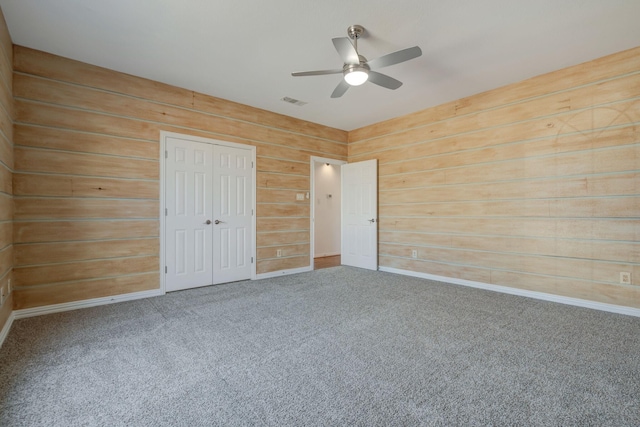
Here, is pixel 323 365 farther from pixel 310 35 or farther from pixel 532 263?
pixel 532 263

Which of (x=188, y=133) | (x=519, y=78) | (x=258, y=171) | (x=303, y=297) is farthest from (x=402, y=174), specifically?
(x=188, y=133)

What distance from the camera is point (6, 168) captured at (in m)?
2.66

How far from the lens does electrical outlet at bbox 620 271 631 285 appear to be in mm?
3092

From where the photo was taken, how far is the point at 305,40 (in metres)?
2.89

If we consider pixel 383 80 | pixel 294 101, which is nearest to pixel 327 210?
pixel 294 101

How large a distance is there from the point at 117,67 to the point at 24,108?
1.01 metres

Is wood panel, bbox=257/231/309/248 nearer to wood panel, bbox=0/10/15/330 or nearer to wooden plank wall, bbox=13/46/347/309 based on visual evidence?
wooden plank wall, bbox=13/46/347/309

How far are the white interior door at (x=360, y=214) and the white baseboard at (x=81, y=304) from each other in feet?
11.1

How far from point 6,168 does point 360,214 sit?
477 cm

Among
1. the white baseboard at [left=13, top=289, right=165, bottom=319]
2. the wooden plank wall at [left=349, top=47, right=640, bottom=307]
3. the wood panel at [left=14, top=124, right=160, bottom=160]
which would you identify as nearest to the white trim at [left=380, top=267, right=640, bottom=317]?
the wooden plank wall at [left=349, top=47, right=640, bottom=307]

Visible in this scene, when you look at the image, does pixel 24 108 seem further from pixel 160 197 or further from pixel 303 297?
pixel 303 297

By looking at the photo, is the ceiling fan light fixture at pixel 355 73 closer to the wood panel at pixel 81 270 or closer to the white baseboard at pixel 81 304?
the wood panel at pixel 81 270

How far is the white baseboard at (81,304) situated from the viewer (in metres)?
3.03

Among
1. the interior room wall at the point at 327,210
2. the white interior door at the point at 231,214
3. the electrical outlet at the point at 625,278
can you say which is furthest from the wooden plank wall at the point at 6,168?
the electrical outlet at the point at 625,278
